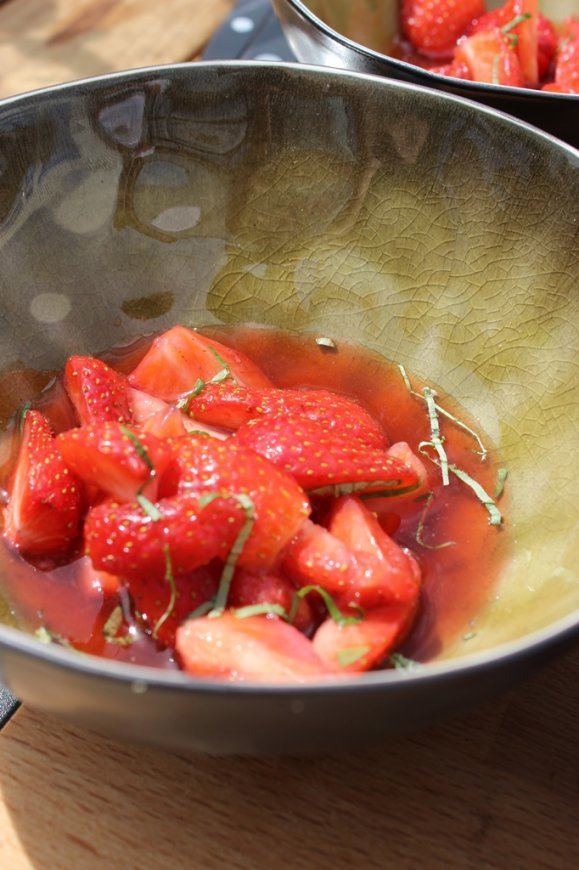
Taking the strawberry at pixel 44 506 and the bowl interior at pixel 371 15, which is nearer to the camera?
the strawberry at pixel 44 506

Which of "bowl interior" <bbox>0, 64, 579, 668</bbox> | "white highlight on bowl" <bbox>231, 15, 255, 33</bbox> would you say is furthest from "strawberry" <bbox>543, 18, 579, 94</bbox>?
"white highlight on bowl" <bbox>231, 15, 255, 33</bbox>

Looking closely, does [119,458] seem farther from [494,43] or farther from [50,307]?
[494,43]

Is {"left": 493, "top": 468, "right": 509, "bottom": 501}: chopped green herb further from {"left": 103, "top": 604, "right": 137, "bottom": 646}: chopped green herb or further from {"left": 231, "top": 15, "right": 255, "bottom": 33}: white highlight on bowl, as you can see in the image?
{"left": 231, "top": 15, "right": 255, "bottom": 33}: white highlight on bowl

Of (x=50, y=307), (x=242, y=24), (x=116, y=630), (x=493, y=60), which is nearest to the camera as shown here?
(x=116, y=630)

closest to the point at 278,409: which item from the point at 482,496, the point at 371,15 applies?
the point at 482,496

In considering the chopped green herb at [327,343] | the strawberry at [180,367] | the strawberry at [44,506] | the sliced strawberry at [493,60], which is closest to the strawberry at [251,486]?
the strawberry at [44,506]

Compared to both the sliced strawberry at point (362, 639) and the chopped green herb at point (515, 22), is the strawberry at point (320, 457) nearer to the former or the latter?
the sliced strawberry at point (362, 639)
